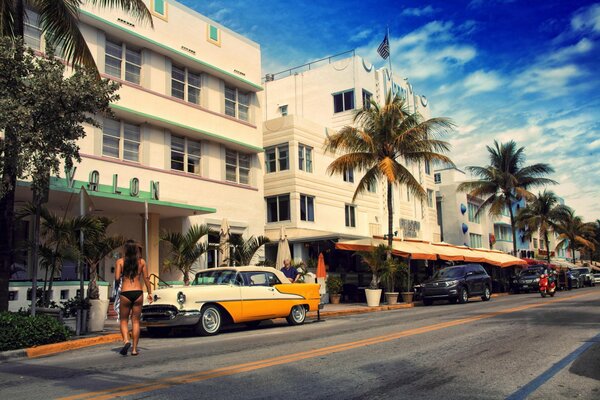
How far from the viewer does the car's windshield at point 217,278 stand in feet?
43.8

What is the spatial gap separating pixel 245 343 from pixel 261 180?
17.4m

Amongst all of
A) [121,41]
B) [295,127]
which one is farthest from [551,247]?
[121,41]

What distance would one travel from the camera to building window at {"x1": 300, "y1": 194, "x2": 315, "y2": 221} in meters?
29.6

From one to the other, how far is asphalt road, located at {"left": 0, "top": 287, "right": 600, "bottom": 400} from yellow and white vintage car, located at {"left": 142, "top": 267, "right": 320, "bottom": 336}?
57 cm

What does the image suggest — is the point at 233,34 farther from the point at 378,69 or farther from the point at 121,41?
the point at 378,69

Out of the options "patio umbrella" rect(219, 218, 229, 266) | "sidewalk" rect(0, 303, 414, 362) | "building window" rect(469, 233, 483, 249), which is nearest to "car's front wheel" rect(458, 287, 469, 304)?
"patio umbrella" rect(219, 218, 229, 266)

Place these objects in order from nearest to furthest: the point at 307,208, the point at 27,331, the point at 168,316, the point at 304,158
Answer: the point at 27,331 → the point at 168,316 → the point at 307,208 → the point at 304,158

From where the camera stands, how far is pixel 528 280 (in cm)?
3528

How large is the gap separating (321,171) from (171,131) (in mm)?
10517

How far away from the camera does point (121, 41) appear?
21750 millimetres

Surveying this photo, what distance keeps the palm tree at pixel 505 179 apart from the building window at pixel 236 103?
21.2 meters

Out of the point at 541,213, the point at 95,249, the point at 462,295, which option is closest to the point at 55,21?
the point at 95,249

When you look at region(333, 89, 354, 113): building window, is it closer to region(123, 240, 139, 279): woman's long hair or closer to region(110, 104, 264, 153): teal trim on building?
region(110, 104, 264, 153): teal trim on building

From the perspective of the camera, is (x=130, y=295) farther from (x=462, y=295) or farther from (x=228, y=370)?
(x=462, y=295)
